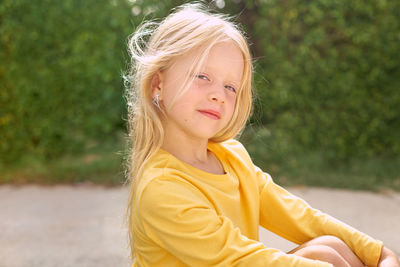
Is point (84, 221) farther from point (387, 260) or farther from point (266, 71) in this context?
point (387, 260)

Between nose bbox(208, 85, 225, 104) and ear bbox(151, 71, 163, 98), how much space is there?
19cm

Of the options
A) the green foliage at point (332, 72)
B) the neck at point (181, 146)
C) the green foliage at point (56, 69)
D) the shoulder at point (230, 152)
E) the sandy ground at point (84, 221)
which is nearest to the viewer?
the neck at point (181, 146)

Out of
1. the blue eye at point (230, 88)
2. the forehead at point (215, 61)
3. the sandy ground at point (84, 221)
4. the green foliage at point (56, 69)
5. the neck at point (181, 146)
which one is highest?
the forehead at point (215, 61)

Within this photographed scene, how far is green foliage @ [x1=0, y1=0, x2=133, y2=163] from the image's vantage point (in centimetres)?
483

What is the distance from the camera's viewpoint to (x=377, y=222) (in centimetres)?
359

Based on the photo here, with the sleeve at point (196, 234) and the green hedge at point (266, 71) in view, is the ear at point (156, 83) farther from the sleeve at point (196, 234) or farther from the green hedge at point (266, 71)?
the green hedge at point (266, 71)

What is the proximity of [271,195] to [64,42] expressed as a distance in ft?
11.5

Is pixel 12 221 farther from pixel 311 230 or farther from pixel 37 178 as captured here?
pixel 311 230

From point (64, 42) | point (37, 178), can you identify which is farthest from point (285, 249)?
point (64, 42)

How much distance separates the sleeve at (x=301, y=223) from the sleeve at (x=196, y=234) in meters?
0.39

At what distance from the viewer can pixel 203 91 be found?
1.63 meters

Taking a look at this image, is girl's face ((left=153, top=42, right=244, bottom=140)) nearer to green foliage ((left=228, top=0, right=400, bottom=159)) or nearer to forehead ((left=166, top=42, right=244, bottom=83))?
forehead ((left=166, top=42, right=244, bottom=83))

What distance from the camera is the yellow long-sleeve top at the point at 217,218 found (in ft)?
4.82

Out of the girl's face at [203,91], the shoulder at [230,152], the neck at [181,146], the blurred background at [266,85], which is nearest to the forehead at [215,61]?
the girl's face at [203,91]
